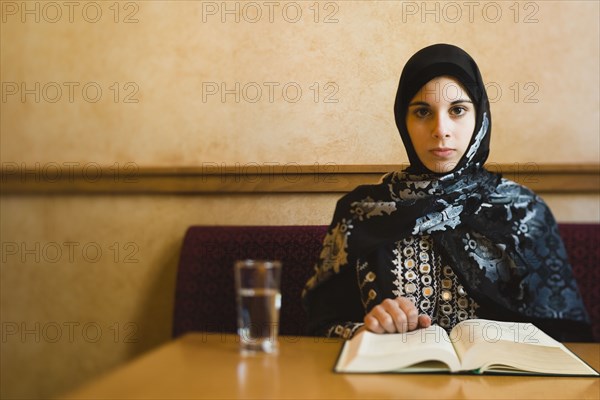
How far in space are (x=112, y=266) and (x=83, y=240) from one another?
11 cm

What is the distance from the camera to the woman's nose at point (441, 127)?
1330 millimetres

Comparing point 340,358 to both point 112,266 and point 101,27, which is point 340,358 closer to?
point 112,266

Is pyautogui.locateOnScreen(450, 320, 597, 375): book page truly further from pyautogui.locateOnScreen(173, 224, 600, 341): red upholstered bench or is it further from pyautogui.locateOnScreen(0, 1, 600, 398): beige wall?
pyautogui.locateOnScreen(0, 1, 600, 398): beige wall

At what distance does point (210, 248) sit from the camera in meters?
1.71

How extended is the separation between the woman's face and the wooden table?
505mm

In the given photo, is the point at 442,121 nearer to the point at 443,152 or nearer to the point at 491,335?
the point at 443,152

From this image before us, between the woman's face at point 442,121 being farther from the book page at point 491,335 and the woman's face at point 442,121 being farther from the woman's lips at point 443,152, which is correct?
the book page at point 491,335

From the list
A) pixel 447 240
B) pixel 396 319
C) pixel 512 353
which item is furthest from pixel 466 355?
pixel 447 240

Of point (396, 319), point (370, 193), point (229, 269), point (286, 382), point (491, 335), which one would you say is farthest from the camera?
point (229, 269)

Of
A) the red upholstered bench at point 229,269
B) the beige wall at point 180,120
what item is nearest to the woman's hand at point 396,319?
the red upholstered bench at point 229,269

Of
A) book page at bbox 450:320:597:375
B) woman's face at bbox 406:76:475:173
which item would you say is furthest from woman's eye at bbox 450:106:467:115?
book page at bbox 450:320:597:375

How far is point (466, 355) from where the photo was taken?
880 millimetres

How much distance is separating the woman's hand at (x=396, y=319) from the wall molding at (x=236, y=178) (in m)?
0.72

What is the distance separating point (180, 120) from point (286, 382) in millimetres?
1125
